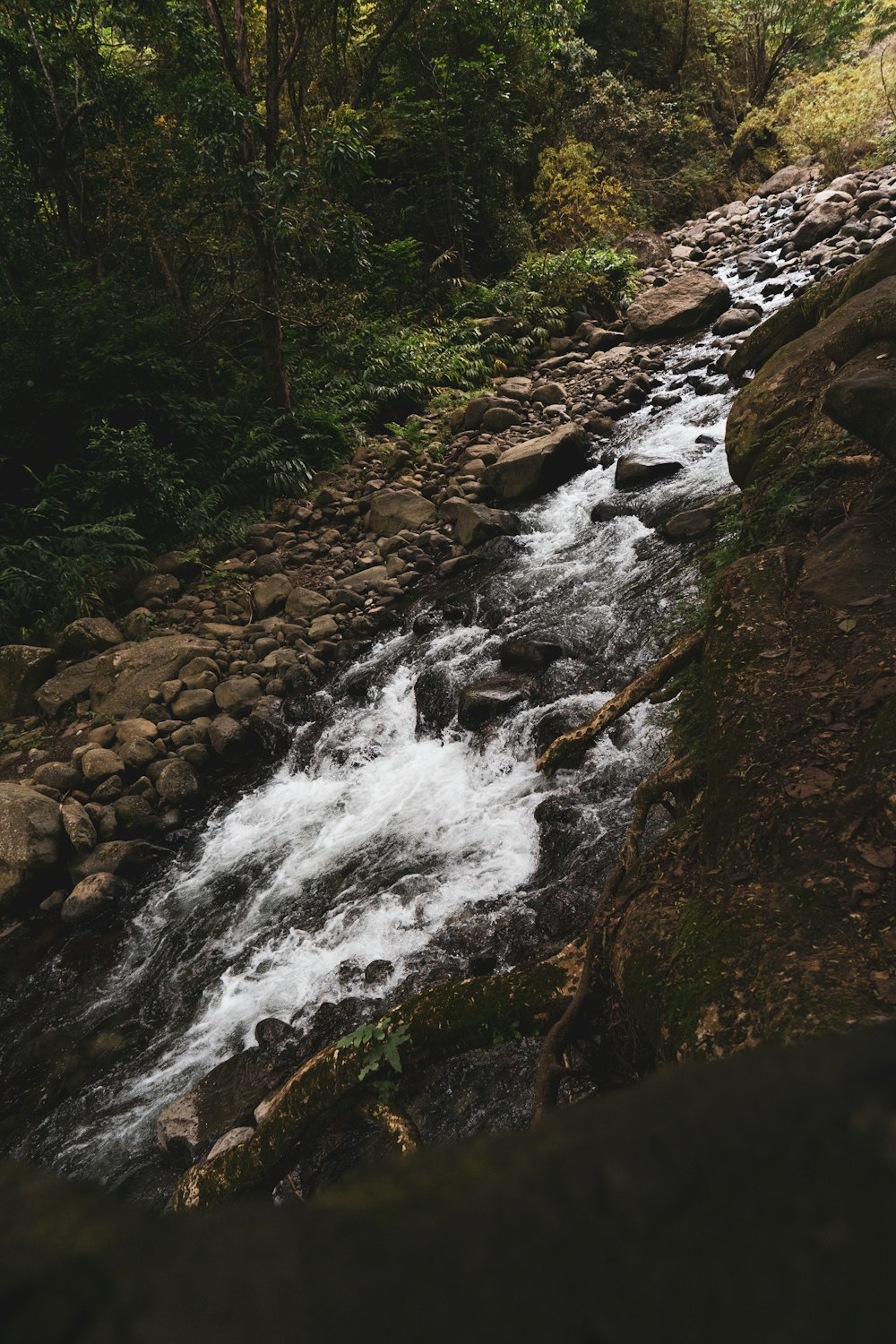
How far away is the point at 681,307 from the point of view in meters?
12.1

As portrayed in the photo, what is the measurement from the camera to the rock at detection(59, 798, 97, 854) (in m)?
5.70

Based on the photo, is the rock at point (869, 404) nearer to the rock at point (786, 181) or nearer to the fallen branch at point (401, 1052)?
the fallen branch at point (401, 1052)

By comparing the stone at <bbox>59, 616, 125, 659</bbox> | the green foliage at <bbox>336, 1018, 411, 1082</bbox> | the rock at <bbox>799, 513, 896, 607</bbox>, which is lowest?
the green foliage at <bbox>336, 1018, 411, 1082</bbox>

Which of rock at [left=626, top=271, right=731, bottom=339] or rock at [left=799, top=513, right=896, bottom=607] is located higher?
rock at [left=626, top=271, right=731, bottom=339]

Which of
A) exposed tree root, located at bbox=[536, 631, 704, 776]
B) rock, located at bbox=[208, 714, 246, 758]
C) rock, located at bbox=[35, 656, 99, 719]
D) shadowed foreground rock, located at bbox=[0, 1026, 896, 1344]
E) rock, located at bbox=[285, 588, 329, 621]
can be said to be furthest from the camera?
rock, located at bbox=[285, 588, 329, 621]

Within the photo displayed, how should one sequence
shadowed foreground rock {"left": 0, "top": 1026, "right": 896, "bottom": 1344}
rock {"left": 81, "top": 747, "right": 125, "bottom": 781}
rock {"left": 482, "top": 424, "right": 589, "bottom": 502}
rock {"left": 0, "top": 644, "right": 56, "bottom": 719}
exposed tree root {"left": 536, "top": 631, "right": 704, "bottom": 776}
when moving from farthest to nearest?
rock {"left": 482, "top": 424, "right": 589, "bottom": 502} < rock {"left": 0, "top": 644, "right": 56, "bottom": 719} < rock {"left": 81, "top": 747, "right": 125, "bottom": 781} < exposed tree root {"left": 536, "top": 631, "right": 704, "bottom": 776} < shadowed foreground rock {"left": 0, "top": 1026, "right": 896, "bottom": 1344}

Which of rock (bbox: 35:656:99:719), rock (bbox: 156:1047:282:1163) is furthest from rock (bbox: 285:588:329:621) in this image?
rock (bbox: 156:1047:282:1163)

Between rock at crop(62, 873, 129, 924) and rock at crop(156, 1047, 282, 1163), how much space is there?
210 centimetres

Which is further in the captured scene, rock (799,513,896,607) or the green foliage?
rock (799,513,896,607)

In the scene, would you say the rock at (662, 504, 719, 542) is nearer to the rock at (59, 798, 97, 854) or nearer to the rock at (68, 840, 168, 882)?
the rock at (68, 840, 168, 882)

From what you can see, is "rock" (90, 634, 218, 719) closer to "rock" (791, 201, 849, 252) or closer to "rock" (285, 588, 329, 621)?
"rock" (285, 588, 329, 621)

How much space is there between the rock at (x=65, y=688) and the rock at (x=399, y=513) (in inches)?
142

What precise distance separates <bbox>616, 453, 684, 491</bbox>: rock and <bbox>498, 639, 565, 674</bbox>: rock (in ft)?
10.2

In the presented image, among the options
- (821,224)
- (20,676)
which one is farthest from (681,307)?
(20,676)
